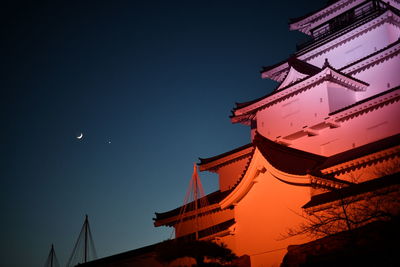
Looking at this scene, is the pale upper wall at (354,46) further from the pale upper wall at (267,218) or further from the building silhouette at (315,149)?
the pale upper wall at (267,218)

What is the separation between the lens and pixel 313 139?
25469mm

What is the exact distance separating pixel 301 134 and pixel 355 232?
12.6m

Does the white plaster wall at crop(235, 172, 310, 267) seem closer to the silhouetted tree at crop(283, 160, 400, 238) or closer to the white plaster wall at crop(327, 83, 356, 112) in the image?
the silhouetted tree at crop(283, 160, 400, 238)

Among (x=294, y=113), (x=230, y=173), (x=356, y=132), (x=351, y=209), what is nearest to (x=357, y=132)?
(x=356, y=132)

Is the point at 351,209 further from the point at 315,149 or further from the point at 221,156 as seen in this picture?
the point at 221,156

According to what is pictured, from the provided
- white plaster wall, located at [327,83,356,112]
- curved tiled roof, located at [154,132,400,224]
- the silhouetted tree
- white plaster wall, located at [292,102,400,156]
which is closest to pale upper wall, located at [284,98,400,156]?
white plaster wall, located at [292,102,400,156]

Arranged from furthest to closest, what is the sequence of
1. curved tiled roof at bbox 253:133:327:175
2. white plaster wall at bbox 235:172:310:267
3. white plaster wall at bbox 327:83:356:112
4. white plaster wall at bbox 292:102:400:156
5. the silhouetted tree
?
1. white plaster wall at bbox 327:83:356:112
2. white plaster wall at bbox 292:102:400:156
3. curved tiled roof at bbox 253:133:327:175
4. white plaster wall at bbox 235:172:310:267
5. the silhouetted tree

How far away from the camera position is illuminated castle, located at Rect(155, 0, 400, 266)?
18.6 metres

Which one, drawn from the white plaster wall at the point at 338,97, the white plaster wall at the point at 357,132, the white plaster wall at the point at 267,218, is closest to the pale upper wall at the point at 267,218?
the white plaster wall at the point at 267,218

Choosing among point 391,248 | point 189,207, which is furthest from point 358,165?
point 189,207

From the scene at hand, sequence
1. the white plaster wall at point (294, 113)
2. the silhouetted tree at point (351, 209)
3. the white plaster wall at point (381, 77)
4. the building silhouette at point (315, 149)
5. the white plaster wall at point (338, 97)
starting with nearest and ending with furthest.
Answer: the silhouetted tree at point (351, 209) → the building silhouette at point (315, 149) → the white plaster wall at point (381, 77) → the white plaster wall at point (338, 97) → the white plaster wall at point (294, 113)

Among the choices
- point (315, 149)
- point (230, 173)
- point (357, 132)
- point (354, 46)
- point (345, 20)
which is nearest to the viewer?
point (357, 132)

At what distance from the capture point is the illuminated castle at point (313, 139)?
61.0ft

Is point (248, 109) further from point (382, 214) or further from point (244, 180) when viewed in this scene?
point (382, 214)
